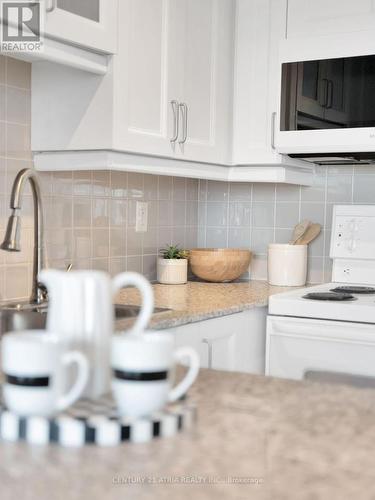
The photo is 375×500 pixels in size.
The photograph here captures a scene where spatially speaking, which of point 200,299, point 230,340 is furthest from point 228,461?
point 200,299

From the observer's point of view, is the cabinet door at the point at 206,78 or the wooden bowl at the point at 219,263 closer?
the cabinet door at the point at 206,78

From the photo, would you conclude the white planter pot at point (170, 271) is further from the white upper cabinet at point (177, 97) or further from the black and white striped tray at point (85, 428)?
the black and white striped tray at point (85, 428)

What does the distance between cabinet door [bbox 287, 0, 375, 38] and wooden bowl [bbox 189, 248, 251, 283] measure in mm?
886

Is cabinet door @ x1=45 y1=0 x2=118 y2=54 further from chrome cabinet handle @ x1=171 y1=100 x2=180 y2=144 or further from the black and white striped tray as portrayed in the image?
the black and white striped tray

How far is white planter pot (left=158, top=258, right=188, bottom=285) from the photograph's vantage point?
3.00 m

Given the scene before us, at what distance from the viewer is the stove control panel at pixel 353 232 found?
302cm

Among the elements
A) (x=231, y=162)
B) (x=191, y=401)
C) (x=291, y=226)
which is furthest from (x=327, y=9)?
(x=191, y=401)

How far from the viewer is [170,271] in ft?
9.84

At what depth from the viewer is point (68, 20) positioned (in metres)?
2.00

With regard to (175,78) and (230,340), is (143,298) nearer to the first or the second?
(230,340)

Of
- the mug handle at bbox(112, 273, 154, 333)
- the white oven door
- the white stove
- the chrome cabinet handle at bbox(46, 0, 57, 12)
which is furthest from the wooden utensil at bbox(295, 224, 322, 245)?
the mug handle at bbox(112, 273, 154, 333)

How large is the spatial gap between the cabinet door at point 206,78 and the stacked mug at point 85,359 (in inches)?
65.9

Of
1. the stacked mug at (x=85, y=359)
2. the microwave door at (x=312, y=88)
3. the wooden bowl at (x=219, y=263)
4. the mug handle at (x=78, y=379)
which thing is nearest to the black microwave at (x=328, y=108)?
the microwave door at (x=312, y=88)

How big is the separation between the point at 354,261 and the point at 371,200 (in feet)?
0.85
